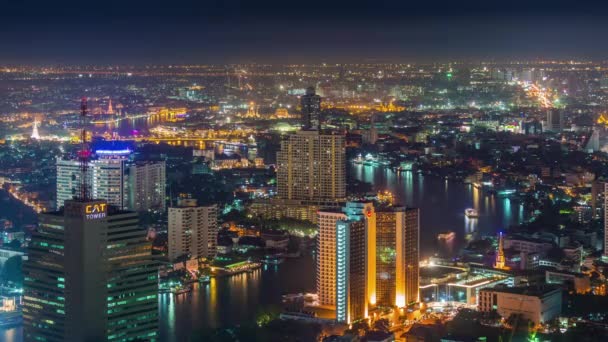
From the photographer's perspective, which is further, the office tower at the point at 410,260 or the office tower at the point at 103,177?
the office tower at the point at 103,177

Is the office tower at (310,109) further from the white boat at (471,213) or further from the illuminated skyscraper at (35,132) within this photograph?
the illuminated skyscraper at (35,132)

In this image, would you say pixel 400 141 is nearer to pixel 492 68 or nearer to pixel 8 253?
pixel 492 68

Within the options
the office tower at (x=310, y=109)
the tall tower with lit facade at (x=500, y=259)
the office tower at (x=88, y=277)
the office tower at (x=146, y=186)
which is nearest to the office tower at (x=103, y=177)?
the office tower at (x=146, y=186)

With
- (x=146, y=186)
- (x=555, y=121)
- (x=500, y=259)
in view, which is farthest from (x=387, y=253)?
(x=555, y=121)

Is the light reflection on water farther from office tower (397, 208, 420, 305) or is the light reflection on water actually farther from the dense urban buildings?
office tower (397, 208, 420, 305)

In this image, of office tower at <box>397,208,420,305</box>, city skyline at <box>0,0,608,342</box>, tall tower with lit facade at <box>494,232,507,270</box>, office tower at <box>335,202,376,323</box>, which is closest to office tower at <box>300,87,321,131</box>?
city skyline at <box>0,0,608,342</box>

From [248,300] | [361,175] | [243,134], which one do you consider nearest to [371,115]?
[243,134]
